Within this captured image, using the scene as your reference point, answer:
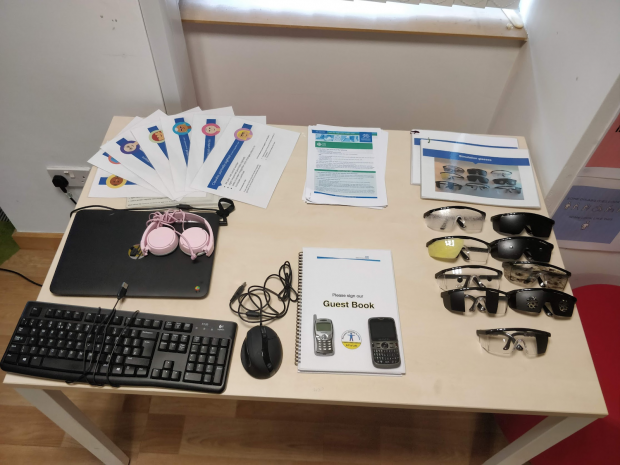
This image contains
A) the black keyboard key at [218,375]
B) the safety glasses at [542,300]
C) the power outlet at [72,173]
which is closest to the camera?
the black keyboard key at [218,375]

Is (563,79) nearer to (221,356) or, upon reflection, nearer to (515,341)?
(515,341)

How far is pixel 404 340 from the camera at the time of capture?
78cm

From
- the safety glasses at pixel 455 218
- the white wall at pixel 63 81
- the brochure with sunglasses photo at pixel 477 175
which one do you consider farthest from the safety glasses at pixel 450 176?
the white wall at pixel 63 81

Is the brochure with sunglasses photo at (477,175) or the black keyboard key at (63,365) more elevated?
the brochure with sunglasses photo at (477,175)

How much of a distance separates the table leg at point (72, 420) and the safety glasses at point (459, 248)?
87 centimetres

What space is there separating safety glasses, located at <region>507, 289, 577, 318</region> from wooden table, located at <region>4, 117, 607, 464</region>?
0.8 inches

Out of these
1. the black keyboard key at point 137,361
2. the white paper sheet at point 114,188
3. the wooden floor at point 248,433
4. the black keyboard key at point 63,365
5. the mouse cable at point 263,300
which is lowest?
the wooden floor at point 248,433

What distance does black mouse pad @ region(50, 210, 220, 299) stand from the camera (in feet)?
2.68

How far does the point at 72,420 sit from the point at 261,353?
1.78 ft

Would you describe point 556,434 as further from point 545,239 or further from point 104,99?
point 104,99

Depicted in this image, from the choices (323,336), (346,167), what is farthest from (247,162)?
(323,336)

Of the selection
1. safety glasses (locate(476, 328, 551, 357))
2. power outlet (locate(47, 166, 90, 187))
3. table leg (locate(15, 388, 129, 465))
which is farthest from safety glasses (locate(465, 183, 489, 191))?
power outlet (locate(47, 166, 90, 187))

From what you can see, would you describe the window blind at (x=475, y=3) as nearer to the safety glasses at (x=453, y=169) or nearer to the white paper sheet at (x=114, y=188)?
the safety glasses at (x=453, y=169)

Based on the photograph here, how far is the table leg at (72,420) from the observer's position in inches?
32.0
